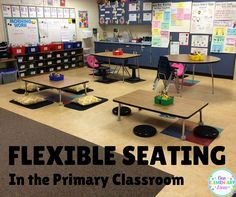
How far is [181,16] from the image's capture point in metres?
6.88

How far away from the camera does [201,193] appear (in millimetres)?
2270

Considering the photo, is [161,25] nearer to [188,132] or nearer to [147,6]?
[147,6]

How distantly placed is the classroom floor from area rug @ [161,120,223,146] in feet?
0.26

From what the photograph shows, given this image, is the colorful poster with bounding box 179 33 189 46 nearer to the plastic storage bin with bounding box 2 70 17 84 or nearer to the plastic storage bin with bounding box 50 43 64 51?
the plastic storage bin with bounding box 50 43 64 51

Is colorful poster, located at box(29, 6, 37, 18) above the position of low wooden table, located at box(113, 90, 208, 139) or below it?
above

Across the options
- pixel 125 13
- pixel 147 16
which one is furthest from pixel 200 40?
pixel 125 13

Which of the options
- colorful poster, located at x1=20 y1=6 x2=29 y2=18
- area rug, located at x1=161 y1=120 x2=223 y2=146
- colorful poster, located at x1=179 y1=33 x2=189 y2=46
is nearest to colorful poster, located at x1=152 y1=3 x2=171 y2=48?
colorful poster, located at x1=179 y1=33 x2=189 y2=46

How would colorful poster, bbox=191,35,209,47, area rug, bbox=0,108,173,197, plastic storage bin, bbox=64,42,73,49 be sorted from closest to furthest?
1. area rug, bbox=0,108,173,197
2. colorful poster, bbox=191,35,209,47
3. plastic storage bin, bbox=64,42,73,49

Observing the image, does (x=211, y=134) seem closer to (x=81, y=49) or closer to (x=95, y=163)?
(x=95, y=163)

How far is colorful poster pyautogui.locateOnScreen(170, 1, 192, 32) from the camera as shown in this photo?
22.1ft

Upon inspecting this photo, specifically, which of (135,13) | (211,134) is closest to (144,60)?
(135,13)

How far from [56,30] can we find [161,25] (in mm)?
3265

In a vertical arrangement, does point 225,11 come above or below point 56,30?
above

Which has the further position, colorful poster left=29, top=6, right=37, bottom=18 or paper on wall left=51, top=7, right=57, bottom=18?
paper on wall left=51, top=7, right=57, bottom=18
